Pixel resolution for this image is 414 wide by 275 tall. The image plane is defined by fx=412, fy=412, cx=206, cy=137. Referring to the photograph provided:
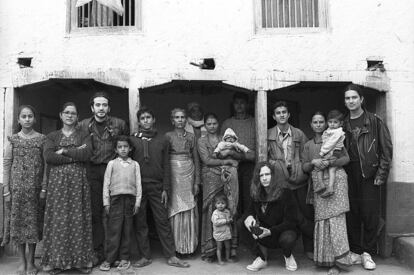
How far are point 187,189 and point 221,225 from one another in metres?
0.63

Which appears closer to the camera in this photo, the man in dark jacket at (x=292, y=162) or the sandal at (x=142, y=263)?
the sandal at (x=142, y=263)

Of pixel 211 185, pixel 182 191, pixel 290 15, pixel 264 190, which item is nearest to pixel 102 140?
pixel 182 191

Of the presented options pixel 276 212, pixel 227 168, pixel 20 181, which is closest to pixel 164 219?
pixel 227 168

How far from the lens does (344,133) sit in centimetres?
493

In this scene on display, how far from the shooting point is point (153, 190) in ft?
16.5

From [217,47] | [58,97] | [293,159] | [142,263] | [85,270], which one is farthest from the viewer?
[58,97]

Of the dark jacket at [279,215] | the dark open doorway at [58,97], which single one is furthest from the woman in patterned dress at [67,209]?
the dark jacket at [279,215]

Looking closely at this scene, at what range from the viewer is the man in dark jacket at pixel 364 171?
501cm

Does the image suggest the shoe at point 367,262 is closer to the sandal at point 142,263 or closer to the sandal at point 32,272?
the sandal at point 142,263

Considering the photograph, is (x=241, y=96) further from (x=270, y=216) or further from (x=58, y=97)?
(x=58, y=97)

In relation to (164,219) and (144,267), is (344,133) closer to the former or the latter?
(164,219)

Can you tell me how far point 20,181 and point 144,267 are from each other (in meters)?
1.75

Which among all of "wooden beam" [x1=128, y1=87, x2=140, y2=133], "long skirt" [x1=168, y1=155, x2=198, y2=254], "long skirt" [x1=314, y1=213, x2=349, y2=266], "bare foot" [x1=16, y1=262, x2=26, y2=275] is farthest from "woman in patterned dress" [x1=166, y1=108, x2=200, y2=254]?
"bare foot" [x1=16, y1=262, x2=26, y2=275]

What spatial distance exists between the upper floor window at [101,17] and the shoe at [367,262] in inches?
164
